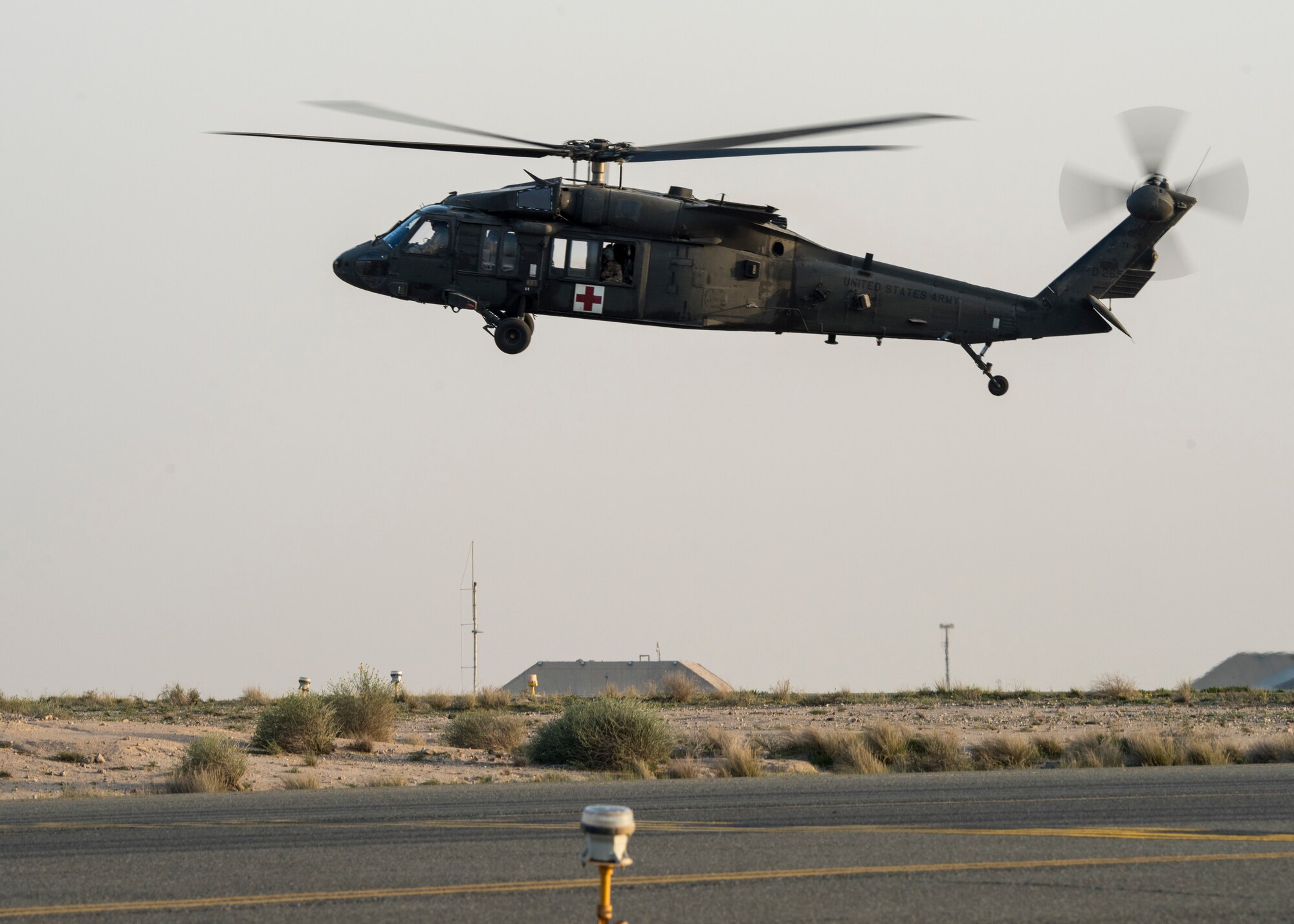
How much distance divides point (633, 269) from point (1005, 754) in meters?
10.5

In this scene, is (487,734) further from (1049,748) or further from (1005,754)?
(1049,748)

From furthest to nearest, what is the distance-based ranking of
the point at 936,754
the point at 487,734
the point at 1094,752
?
the point at 487,734
the point at 936,754
the point at 1094,752

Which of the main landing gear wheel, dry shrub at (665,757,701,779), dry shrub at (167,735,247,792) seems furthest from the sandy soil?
the main landing gear wheel

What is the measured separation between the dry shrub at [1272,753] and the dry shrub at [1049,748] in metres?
3.06

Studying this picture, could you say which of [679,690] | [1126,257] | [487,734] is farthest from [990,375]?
[679,690]

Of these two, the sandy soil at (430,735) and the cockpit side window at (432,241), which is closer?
the sandy soil at (430,735)

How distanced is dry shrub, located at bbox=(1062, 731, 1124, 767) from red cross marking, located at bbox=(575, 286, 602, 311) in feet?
36.6

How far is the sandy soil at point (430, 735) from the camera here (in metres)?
23.1

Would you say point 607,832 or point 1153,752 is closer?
point 607,832

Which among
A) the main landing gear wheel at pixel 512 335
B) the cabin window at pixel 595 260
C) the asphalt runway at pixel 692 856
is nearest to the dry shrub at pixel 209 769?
the asphalt runway at pixel 692 856

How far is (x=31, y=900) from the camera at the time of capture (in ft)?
33.4

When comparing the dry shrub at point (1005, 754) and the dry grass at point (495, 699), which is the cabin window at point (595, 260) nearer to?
the dry shrub at point (1005, 754)

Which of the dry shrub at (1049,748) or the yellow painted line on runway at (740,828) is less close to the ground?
the dry shrub at (1049,748)

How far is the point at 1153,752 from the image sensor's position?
2420cm
